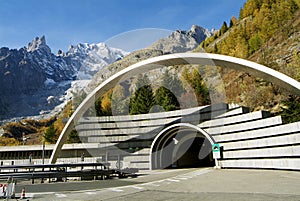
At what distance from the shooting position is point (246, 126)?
64.5 ft

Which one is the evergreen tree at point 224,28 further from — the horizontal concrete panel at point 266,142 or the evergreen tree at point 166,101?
the horizontal concrete panel at point 266,142

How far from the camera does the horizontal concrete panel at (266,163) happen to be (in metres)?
15.0

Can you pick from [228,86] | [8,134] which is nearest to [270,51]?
[228,86]

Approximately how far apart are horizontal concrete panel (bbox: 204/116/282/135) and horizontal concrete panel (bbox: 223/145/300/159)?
1.56 m

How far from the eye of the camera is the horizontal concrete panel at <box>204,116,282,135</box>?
16.9 metres

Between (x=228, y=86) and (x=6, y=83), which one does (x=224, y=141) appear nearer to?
(x=228, y=86)

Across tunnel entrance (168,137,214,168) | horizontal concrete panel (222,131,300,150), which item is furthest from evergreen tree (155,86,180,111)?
horizontal concrete panel (222,131,300,150)

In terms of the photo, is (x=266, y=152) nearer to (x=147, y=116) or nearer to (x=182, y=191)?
(x=182, y=191)

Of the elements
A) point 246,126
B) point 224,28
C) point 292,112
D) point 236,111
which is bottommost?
point 246,126

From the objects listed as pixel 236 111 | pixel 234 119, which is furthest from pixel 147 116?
pixel 236 111

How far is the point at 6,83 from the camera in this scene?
186375 millimetres

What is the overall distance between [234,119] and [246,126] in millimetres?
1565

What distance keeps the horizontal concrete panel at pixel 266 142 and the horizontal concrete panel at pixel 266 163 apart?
979 mm

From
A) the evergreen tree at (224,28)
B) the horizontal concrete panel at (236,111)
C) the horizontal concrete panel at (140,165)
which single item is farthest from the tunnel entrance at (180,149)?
the evergreen tree at (224,28)
